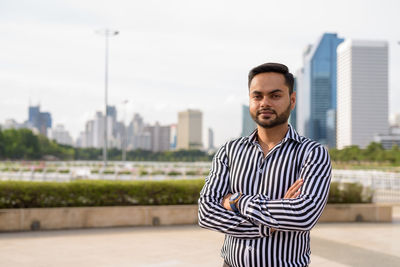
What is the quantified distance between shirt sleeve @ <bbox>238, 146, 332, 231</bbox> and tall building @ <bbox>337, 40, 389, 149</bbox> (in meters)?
186

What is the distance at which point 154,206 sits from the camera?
985 cm

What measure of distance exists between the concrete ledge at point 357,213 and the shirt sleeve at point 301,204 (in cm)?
877

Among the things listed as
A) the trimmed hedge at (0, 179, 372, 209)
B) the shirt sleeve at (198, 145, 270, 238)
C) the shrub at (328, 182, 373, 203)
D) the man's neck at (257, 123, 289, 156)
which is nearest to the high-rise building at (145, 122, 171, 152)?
the shrub at (328, 182, 373, 203)

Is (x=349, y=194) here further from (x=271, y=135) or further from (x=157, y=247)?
(x=271, y=135)

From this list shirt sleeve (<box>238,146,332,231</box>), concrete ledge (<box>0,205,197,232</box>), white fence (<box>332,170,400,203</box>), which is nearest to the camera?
shirt sleeve (<box>238,146,332,231</box>)

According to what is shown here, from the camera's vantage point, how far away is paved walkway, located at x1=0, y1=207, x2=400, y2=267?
647 cm

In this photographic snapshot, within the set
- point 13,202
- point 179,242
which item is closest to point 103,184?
point 13,202

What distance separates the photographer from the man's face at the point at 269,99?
224cm

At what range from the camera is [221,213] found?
92.3 inches

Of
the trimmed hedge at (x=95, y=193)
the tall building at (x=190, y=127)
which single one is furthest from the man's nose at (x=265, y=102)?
the tall building at (x=190, y=127)

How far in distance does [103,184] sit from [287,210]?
8131mm

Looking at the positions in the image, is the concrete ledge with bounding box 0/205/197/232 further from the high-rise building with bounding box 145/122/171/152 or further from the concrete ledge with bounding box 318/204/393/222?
the high-rise building with bounding box 145/122/171/152

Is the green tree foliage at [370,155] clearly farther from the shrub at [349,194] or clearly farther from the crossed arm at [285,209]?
the crossed arm at [285,209]

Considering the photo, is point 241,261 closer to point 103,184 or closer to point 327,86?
point 103,184
